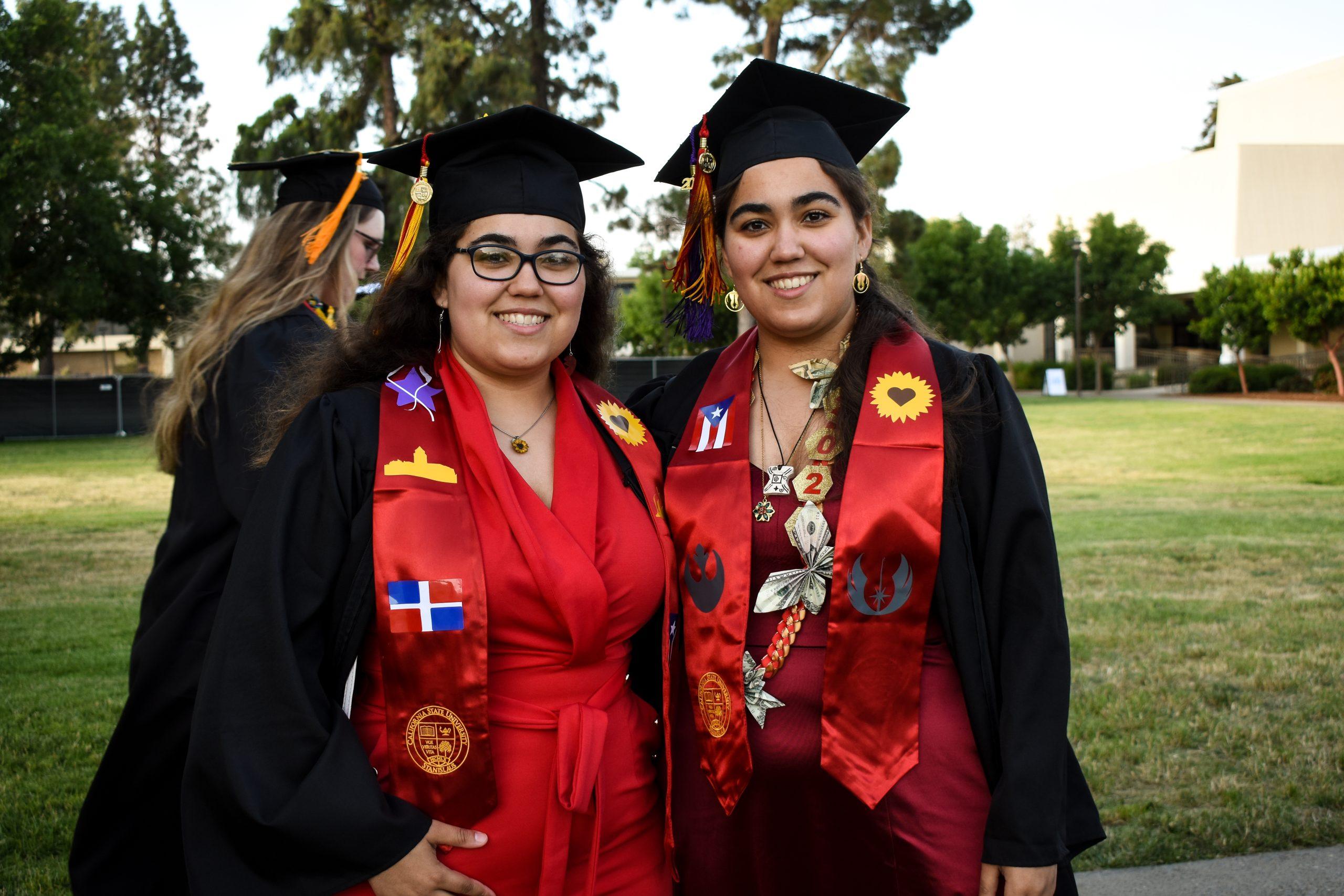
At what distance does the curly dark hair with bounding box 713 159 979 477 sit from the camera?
2.16 metres

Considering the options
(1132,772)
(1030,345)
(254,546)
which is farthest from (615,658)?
(1030,345)

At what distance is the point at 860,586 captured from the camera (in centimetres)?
207

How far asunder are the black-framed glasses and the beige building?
41482 mm

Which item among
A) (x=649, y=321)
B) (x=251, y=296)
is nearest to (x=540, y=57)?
(x=251, y=296)

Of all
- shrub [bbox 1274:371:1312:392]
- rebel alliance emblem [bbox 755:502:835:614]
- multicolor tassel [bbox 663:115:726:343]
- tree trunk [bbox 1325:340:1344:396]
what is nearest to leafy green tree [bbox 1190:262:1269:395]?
shrub [bbox 1274:371:1312:392]

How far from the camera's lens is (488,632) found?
1.94 metres

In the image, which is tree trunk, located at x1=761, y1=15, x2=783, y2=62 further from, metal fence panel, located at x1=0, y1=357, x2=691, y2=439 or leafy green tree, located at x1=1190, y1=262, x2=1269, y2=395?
leafy green tree, located at x1=1190, y1=262, x2=1269, y2=395

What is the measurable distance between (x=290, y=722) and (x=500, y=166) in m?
1.21

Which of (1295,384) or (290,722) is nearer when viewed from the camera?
(290,722)

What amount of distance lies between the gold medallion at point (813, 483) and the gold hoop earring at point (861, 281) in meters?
0.47

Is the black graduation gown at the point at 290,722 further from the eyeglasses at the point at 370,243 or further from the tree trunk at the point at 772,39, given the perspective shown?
the tree trunk at the point at 772,39

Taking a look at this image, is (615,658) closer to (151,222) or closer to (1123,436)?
(1123,436)

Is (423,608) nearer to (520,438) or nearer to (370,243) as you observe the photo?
(520,438)

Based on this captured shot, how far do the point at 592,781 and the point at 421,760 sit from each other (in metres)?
0.32
